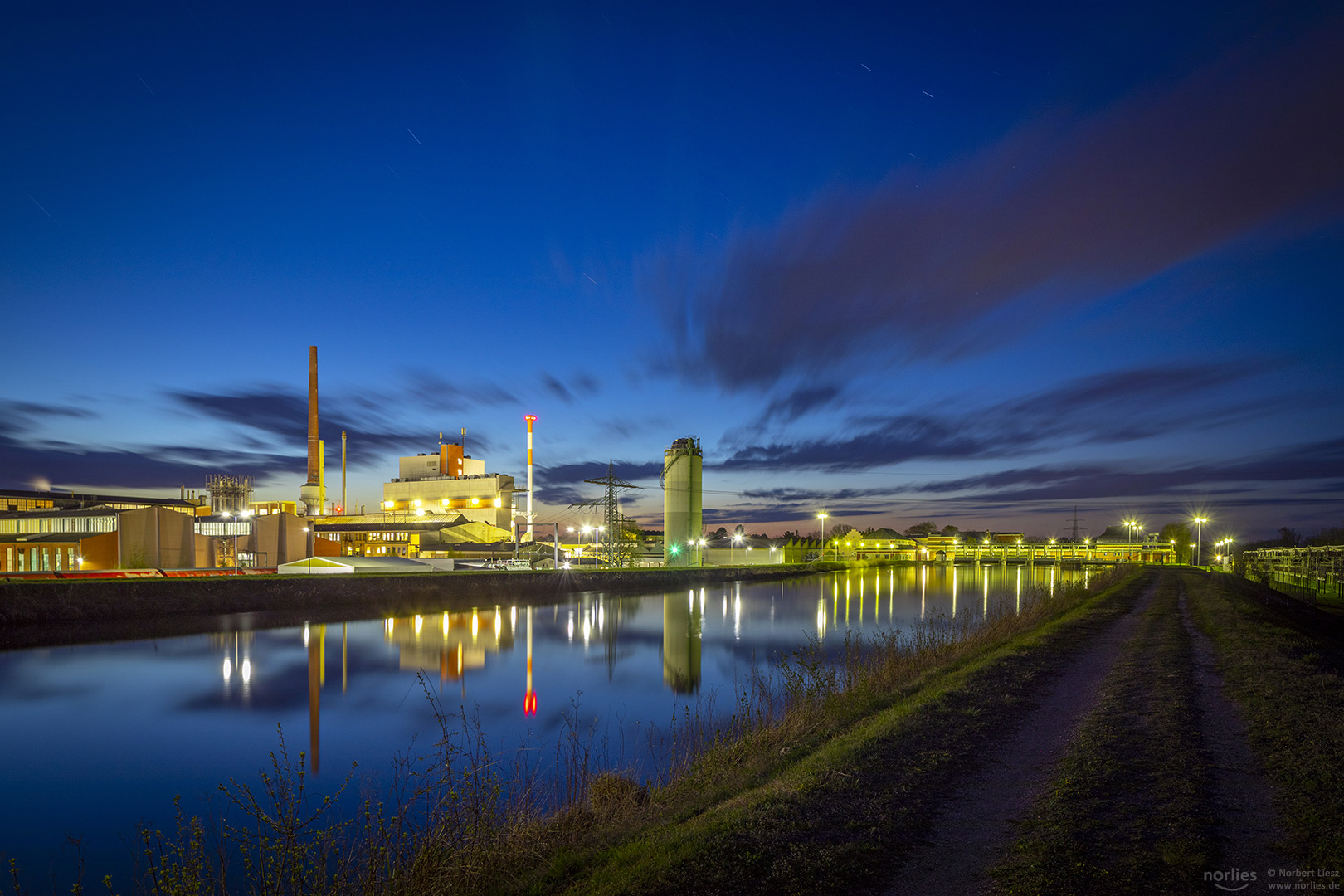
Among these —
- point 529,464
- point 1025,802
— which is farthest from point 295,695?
point 529,464

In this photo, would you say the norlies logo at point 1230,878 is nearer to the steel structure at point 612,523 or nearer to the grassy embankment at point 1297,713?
the grassy embankment at point 1297,713

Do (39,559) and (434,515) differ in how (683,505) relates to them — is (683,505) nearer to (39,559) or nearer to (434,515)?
(434,515)

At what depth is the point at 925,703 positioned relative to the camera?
977 centimetres

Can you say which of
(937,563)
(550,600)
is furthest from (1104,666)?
(937,563)

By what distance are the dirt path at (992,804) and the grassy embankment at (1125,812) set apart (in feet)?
0.47

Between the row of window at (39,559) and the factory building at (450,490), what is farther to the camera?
the factory building at (450,490)

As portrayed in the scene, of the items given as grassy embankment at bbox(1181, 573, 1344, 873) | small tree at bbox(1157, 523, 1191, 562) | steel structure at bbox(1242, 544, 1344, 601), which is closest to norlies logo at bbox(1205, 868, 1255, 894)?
grassy embankment at bbox(1181, 573, 1344, 873)

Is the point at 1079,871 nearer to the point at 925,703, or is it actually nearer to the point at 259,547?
the point at 925,703

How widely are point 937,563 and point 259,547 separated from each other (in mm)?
89788

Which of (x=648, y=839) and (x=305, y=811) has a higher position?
(x=648, y=839)

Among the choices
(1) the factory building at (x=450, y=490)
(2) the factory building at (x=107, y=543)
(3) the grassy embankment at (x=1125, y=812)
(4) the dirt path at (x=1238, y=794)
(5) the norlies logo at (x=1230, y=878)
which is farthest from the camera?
(1) the factory building at (x=450, y=490)

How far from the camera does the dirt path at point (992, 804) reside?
15.7 ft

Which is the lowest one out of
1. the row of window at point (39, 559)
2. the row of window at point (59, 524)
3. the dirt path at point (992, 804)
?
the row of window at point (39, 559)

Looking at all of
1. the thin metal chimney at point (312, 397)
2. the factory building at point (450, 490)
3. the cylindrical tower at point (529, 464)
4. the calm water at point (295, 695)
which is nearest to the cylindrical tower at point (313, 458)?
the thin metal chimney at point (312, 397)
